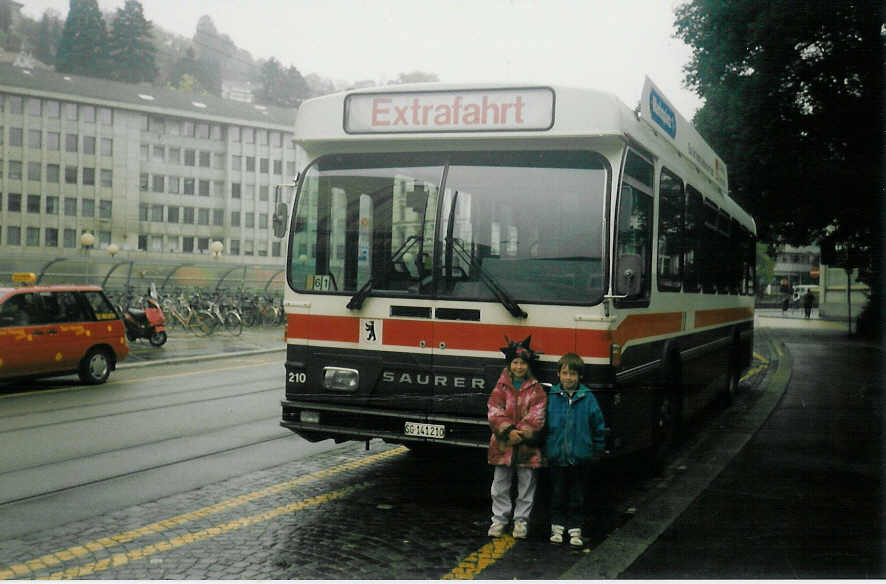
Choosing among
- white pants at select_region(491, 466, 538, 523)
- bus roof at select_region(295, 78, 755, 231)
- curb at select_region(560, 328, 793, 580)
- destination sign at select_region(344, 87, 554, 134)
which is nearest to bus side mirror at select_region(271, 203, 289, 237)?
bus roof at select_region(295, 78, 755, 231)

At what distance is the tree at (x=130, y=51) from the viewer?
44.4 meters

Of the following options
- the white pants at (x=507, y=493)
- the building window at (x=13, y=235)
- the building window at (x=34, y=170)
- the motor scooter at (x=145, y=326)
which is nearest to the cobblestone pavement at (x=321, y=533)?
the white pants at (x=507, y=493)

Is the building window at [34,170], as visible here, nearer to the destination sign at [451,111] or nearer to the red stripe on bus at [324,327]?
the red stripe on bus at [324,327]

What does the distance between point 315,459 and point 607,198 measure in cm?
389

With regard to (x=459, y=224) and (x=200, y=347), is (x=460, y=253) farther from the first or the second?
(x=200, y=347)

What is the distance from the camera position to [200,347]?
873 inches

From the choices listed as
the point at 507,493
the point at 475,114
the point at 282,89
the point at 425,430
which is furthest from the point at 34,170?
the point at 507,493

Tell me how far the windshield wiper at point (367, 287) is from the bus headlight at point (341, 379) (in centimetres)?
48

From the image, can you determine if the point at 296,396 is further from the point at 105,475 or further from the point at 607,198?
the point at 607,198

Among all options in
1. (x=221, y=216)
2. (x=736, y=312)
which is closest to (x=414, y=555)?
(x=736, y=312)

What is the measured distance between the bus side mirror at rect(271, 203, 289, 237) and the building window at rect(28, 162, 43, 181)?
81529 millimetres

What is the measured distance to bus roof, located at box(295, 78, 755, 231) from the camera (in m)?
6.25

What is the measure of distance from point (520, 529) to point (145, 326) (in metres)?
17.5

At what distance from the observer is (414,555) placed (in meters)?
5.37
